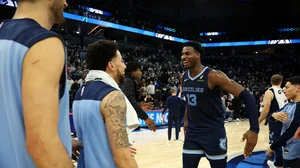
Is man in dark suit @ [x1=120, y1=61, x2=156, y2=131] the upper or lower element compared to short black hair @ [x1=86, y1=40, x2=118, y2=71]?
lower

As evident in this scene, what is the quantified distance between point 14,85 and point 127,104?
0.92m

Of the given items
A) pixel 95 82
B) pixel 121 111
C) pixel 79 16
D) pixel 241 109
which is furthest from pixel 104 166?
pixel 79 16

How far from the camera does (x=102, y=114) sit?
1.74 meters

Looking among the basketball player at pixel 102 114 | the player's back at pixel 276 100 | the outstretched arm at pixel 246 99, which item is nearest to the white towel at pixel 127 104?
the basketball player at pixel 102 114

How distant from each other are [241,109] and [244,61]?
17.0 m

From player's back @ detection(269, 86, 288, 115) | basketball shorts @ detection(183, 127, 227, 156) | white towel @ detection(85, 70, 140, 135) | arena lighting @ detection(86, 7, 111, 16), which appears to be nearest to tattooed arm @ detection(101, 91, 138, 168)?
white towel @ detection(85, 70, 140, 135)

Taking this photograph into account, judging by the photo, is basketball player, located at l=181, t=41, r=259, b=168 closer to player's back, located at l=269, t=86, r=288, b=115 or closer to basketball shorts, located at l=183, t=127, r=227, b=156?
basketball shorts, located at l=183, t=127, r=227, b=156

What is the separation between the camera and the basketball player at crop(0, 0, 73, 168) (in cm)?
95

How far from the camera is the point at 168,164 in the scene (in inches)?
247

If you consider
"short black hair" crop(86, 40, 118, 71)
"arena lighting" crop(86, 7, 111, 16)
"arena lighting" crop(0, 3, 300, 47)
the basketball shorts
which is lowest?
the basketball shorts

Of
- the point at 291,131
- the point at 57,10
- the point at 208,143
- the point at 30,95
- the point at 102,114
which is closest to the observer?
the point at 30,95

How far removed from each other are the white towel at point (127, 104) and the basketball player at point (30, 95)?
2.54 ft

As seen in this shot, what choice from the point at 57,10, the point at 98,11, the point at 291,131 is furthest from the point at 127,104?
the point at 98,11

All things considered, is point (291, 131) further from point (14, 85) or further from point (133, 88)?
point (14, 85)
